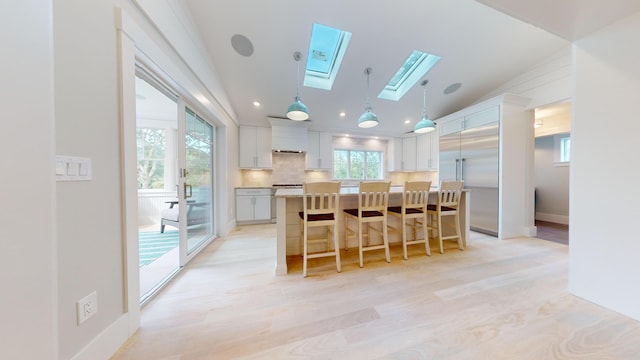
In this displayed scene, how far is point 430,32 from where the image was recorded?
287cm

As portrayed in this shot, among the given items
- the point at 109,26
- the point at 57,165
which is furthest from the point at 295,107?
the point at 57,165

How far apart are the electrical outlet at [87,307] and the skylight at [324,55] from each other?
339cm

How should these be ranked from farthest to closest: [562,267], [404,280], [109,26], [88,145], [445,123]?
[445,123] → [562,267] → [404,280] → [109,26] → [88,145]

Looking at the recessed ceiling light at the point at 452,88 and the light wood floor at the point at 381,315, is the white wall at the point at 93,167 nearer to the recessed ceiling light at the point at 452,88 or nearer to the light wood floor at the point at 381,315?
the light wood floor at the point at 381,315

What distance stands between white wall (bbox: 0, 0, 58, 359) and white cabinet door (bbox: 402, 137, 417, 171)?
610 centimetres

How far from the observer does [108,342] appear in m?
1.19

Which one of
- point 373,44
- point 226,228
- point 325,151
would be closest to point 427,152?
point 325,151

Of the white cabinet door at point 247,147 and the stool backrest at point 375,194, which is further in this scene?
the white cabinet door at point 247,147

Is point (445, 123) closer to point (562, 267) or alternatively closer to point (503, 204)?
point (503, 204)

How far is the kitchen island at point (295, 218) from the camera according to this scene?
7.38 feet

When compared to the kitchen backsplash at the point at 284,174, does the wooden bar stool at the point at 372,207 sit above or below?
below

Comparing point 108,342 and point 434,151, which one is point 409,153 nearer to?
point 434,151

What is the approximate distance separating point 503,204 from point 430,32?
9.87ft

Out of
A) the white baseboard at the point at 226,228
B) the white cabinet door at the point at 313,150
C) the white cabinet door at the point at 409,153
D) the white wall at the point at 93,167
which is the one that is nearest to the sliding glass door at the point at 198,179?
the white baseboard at the point at 226,228
